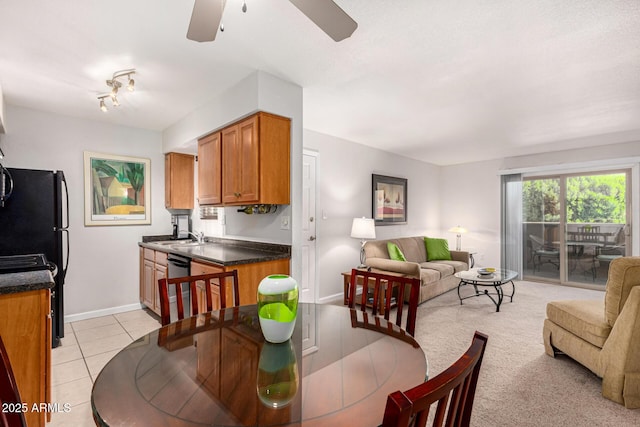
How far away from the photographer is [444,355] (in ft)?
9.09

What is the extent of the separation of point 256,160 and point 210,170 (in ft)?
3.06

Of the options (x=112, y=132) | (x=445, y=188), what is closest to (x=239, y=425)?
(x=112, y=132)

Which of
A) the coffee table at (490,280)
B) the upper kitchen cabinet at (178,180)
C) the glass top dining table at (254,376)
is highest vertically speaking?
the upper kitchen cabinet at (178,180)

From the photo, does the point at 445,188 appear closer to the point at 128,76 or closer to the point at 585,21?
the point at 585,21

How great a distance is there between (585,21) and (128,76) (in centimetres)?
337

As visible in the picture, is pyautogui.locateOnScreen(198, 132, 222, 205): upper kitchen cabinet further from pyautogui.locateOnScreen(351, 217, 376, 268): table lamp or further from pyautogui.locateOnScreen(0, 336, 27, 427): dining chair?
pyautogui.locateOnScreen(0, 336, 27, 427): dining chair

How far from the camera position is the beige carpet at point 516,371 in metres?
1.95

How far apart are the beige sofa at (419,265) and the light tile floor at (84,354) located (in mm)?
2922

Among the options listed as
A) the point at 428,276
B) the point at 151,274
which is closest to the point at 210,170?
the point at 151,274

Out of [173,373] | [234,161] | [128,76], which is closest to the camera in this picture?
[173,373]

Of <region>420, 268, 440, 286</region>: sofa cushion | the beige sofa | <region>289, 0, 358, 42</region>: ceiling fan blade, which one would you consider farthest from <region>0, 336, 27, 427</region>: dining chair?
<region>420, 268, 440, 286</region>: sofa cushion

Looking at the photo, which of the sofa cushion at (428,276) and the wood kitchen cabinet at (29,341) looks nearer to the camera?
the wood kitchen cabinet at (29,341)

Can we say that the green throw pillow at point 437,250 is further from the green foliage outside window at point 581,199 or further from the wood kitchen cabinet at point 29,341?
the wood kitchen cabinet at point 29,341

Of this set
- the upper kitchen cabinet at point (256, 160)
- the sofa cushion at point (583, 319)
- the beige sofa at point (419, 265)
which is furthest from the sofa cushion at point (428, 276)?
the upper kitchen cabinet at point (256, 160)
